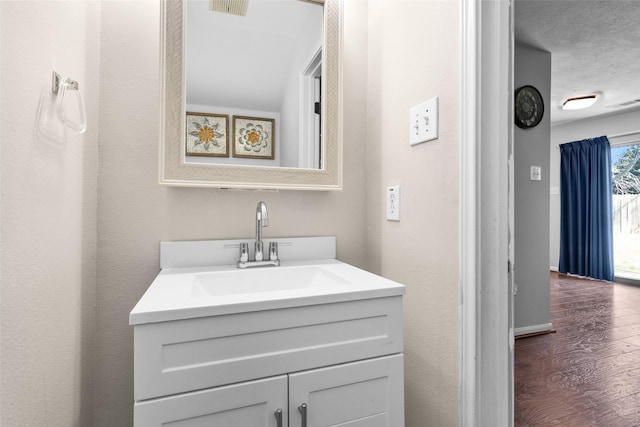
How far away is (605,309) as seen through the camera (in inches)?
124

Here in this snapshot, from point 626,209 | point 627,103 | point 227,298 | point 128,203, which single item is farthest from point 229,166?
point 626,209

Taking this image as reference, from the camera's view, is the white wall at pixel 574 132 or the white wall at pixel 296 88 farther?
the white wall at pixel 574 132

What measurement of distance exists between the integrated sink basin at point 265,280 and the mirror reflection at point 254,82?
1.31ft

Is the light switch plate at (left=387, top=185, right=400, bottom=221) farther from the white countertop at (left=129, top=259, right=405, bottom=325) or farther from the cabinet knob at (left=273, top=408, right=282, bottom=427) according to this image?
the cabinet knob at (left=273, top=408, right=282, bottom=427)

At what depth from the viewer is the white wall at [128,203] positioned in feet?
3.53

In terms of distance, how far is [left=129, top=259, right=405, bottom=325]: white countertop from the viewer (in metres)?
0.67

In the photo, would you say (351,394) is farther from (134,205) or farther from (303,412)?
(134,205)

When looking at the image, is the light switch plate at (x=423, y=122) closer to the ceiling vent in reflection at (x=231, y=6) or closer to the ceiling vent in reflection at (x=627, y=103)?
the ceiling vent in reflection at (x=231, y=6)

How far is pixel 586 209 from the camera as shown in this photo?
14.6 feet

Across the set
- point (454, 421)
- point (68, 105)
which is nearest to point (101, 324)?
point (68, 105)

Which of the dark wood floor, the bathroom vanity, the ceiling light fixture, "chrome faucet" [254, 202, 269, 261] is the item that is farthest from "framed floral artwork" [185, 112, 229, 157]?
the ceiling light fixture

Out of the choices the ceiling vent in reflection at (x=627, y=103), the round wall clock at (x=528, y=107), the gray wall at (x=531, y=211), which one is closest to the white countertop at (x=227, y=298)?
the gray wall at (x=531, y=211)

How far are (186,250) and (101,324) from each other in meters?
0.35

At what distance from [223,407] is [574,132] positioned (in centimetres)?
595
